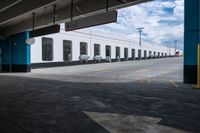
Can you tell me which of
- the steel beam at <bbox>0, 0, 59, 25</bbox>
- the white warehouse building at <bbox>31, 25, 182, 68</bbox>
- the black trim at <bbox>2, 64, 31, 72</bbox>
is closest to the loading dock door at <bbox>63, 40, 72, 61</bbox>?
the white warehouse building at <bbox>31, 25, 182, 68</bbox>

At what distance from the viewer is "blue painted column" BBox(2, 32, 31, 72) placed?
1900 cm

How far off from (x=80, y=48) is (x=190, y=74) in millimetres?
23561

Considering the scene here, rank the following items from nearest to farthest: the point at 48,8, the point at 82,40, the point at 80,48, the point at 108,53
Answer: the point at 48,8
the point at 80,48
the point at 82,40
the point at 108,53

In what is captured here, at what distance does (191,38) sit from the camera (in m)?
9.81

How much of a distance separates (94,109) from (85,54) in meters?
28.4

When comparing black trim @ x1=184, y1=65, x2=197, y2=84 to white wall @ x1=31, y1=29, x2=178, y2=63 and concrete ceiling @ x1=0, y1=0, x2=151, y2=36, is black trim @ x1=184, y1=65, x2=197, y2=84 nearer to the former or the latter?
concrete ceiling @ x1=0, y1=0, x2=151, y2=36

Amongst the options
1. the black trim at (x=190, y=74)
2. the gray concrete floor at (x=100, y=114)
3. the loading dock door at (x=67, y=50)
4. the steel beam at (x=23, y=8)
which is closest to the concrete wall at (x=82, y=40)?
the loading dock door at (x=67, y=50)

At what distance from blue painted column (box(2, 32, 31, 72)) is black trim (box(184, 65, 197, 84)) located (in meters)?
13.7

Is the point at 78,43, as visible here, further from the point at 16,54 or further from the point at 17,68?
the point at 17,68

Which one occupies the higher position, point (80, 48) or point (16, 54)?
point (80, 48)

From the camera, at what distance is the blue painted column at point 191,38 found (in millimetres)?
9672

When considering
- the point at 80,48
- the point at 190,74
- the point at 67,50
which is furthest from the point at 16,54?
the point at 190,74

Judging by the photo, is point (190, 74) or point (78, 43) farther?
point (78, 43)

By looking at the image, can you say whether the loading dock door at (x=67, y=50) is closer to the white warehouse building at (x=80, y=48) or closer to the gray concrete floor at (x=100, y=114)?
the white warehouse building at (x=80, y=48)
